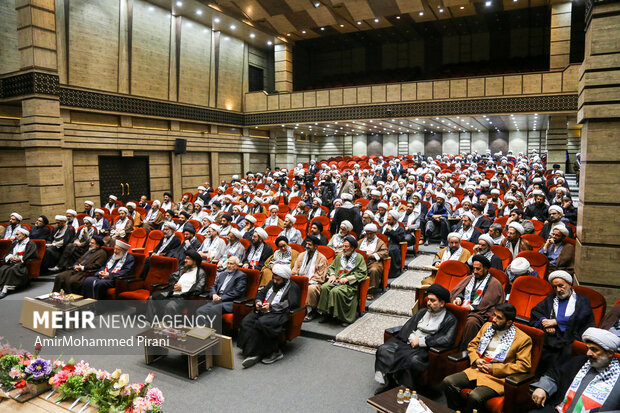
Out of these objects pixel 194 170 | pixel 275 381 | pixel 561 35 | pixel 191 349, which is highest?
pixel 561 35

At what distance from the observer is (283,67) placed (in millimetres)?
20547

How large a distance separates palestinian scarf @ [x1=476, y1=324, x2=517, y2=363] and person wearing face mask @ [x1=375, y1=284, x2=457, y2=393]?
0.31 m

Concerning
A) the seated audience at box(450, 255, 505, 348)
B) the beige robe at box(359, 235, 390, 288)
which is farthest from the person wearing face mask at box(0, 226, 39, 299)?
the seated audience at box(450, 255, 505, 348)

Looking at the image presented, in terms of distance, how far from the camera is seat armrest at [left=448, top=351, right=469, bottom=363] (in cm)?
369

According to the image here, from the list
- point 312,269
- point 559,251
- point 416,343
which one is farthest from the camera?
point 312,269

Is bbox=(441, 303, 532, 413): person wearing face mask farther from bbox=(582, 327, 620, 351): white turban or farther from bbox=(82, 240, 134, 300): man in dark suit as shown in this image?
bbox=(82, 240, 134, 300): man in dark suit

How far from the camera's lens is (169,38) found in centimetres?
1620

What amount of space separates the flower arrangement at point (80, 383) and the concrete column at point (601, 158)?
452 centimetres

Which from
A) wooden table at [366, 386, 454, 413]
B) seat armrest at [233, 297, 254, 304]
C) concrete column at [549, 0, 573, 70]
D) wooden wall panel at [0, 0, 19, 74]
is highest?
concrete column at [549, 0, 573, 70]

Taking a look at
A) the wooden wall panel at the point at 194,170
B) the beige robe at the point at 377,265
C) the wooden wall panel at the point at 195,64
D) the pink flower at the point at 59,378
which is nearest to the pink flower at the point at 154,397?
the pink flower at the point at 59,378

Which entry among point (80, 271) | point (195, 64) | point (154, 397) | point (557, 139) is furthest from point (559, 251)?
point (195, 64)

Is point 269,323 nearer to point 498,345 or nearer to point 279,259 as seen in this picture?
point 279,259

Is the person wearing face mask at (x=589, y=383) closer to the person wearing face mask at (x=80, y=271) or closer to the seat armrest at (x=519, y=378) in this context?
the seat armrest at (x=519, y=378)

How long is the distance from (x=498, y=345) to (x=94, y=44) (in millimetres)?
14977
